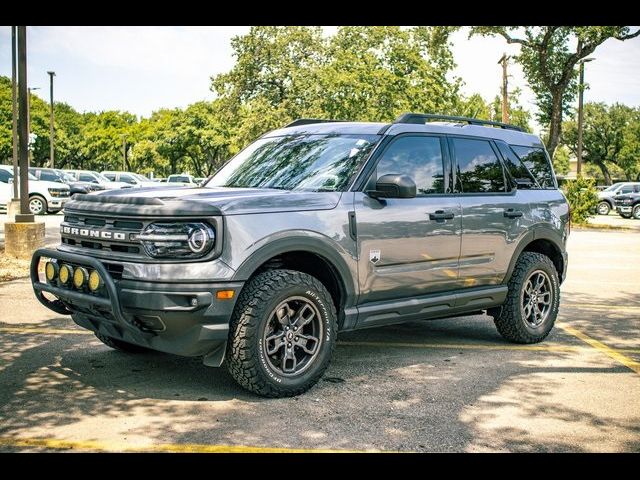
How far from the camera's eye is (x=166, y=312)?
4.66 metres

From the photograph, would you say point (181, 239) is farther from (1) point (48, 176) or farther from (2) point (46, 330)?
(1) point (48, 176)

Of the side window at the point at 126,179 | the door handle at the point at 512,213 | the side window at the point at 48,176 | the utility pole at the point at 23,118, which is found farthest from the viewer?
the side window at the point at 126,179

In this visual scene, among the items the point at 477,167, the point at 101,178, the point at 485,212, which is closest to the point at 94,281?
the point at 485,212

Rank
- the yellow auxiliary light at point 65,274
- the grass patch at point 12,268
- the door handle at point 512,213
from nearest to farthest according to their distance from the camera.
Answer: the yellow auxiliary light at point 65,274 < the door handle at point 512,213 < the grass patch at point 12,268

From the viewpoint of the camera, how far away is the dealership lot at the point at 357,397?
4.25 meters

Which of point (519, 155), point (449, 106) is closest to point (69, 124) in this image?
point (449, 106)

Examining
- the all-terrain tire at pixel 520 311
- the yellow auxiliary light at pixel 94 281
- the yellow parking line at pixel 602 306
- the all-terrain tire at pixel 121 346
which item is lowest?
the yellow parking line at pixel 602 306

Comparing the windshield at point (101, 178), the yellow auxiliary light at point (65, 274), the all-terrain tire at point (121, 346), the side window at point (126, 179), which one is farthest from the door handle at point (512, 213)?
the side window at point (126, 179)

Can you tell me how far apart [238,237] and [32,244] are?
29.0ft

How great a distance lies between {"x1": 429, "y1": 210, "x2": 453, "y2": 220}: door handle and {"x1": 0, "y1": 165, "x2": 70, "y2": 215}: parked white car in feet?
73.8

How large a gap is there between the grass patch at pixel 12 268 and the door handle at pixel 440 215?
6969 millimetres

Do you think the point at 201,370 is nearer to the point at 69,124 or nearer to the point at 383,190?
the point at 383,190

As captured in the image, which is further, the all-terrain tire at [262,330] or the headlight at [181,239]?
the all-terrain tire at [262,330]

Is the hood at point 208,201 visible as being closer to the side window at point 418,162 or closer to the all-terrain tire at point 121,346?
the side window at point 418,162
